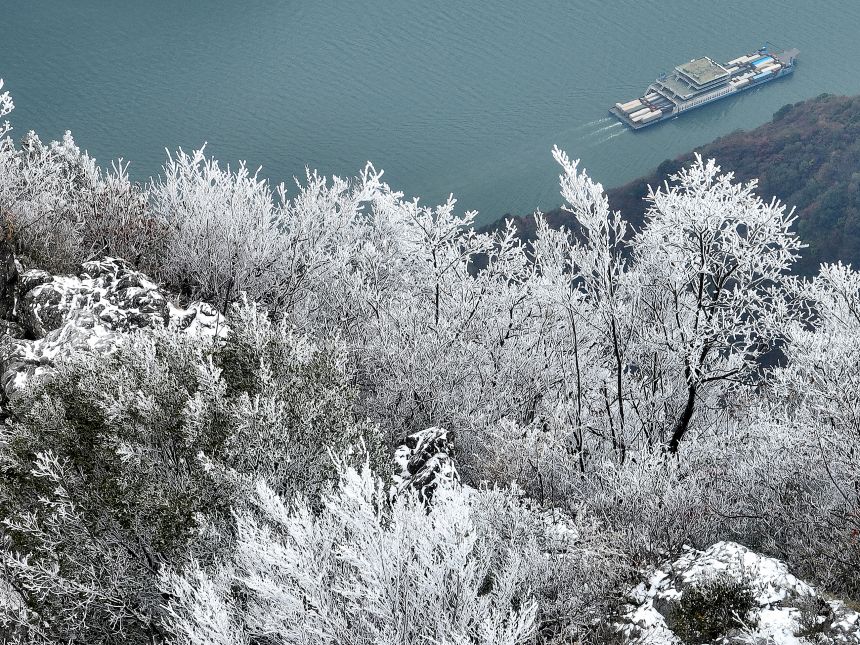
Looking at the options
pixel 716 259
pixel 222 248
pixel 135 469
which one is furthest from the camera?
pixel 222 248

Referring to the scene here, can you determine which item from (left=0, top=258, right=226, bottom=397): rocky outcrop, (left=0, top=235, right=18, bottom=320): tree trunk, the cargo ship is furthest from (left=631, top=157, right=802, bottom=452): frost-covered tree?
the cargo ship

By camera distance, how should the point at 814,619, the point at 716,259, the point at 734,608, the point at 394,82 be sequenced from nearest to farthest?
the point at 814,619
the point at 734,608
the point at 716,259
the point at 394,82

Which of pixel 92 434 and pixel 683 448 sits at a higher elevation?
pixel 92 434

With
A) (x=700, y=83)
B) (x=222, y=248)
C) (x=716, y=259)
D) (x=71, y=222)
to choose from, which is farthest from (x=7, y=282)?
(x=700, y=83)

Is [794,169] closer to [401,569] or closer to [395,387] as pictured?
[395,387]

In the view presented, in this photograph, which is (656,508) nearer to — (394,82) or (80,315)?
(80,315)

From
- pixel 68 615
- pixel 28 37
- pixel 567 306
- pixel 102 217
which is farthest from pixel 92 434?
pixel 28 37

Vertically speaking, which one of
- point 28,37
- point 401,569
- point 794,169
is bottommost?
point 401,569

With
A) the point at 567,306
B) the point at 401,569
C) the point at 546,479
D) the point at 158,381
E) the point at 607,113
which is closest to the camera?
the point at 401,569
